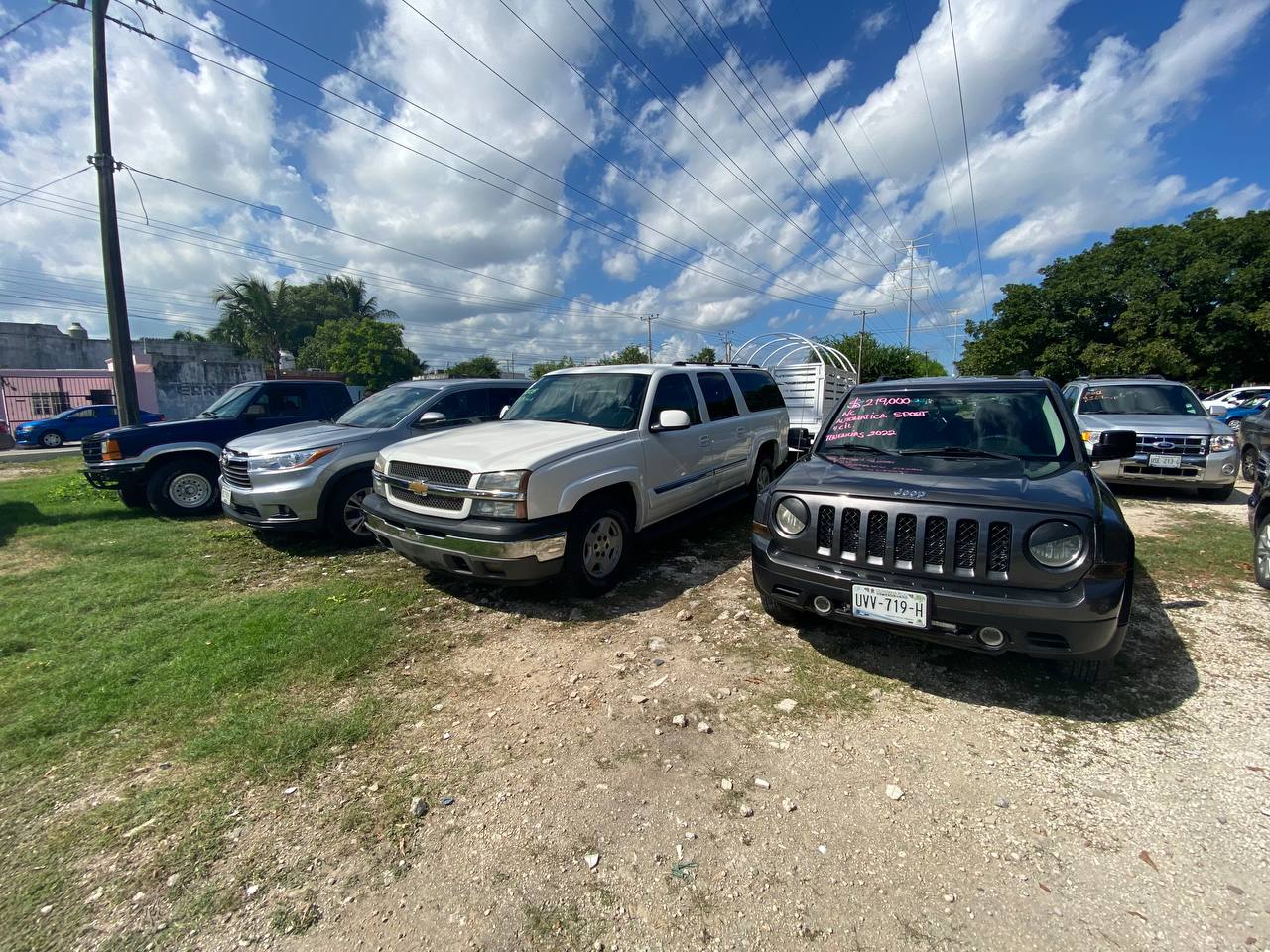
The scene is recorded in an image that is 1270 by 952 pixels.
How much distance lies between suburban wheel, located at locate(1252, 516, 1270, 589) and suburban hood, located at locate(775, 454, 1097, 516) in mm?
2514

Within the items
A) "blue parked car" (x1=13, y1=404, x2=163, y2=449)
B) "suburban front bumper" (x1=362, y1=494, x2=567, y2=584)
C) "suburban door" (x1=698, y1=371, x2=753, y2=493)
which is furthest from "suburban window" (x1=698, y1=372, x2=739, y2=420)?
"blue parked car" (x1=13, y1=404, x2=163, y2=449)

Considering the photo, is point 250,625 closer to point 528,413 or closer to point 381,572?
point 381,572

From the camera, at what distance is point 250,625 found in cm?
381

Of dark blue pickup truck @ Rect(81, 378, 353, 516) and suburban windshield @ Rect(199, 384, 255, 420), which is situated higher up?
suburban windshield @ Rect(199, 384, 255, 420)

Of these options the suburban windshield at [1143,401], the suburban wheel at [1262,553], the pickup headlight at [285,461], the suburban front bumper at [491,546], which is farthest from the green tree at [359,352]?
the suburban wheel at [1262,553]

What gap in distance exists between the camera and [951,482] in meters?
2.94

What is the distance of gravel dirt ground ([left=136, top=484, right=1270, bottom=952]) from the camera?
175 centimetres

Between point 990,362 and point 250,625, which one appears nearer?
point 250,625

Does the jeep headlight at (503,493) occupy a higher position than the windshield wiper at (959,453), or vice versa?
the windshield wiper at (959,453)

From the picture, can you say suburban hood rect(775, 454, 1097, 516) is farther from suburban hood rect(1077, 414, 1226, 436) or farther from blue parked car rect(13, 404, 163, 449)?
blue parked car rect(13, 404, 163, 449)

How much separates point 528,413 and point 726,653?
9.79 ft

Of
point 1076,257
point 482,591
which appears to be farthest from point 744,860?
A: point 1076,257

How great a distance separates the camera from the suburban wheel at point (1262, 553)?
4.23 metres

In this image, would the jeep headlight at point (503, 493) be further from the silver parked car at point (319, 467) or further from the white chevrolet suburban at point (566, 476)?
the silver parked car at point (319, 467)
